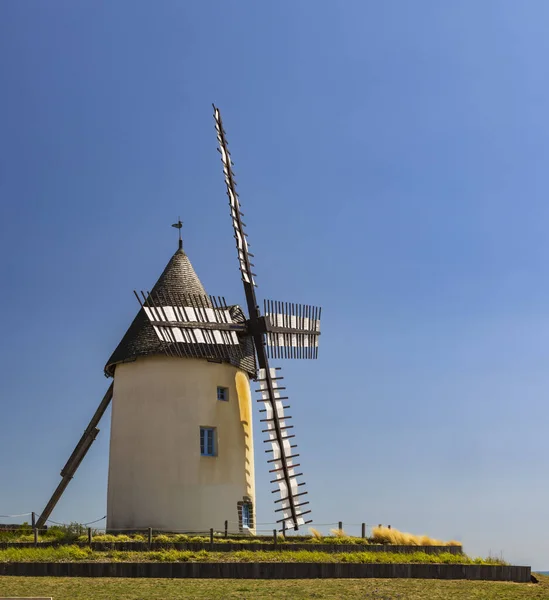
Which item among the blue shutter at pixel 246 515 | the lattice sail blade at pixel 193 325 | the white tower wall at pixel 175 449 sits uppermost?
the lattice sail blade at pixel 193 325

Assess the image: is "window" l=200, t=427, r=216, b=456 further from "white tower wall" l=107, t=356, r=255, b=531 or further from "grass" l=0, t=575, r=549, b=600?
"grass" l=0, t=575, r=549, b=600

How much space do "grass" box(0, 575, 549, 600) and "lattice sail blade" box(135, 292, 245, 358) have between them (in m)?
11.0

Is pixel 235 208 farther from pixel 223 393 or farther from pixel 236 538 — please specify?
pixel 236 538

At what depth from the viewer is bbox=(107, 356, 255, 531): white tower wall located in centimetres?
3167

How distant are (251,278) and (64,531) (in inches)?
446

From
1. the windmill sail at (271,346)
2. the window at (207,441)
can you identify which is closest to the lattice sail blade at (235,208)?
the windmill sail at (271,346)

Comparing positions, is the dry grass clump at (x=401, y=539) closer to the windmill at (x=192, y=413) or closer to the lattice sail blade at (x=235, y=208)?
the windmill at (x=192, y=413)

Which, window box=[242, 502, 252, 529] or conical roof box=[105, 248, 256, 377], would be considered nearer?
window box=[242, 502, 252, 529]

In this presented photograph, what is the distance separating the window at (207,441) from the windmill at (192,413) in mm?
35

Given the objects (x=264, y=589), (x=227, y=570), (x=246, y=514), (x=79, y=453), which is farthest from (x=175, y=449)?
(x=264, y=589)

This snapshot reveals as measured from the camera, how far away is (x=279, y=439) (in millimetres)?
32250

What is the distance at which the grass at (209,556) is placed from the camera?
81.7 feet

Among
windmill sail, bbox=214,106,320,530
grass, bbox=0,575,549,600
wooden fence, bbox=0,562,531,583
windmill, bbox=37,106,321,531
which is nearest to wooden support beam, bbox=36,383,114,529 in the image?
windmill, bbox=37,106,321,531

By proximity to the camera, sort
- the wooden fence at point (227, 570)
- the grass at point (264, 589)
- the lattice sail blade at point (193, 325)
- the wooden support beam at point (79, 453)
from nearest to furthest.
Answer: the grass at point (264, 589) < the wooden fence at point (227, 570) < the lattice sail blade at point (193, 325) < the wooden support beam at point (79, 453)
